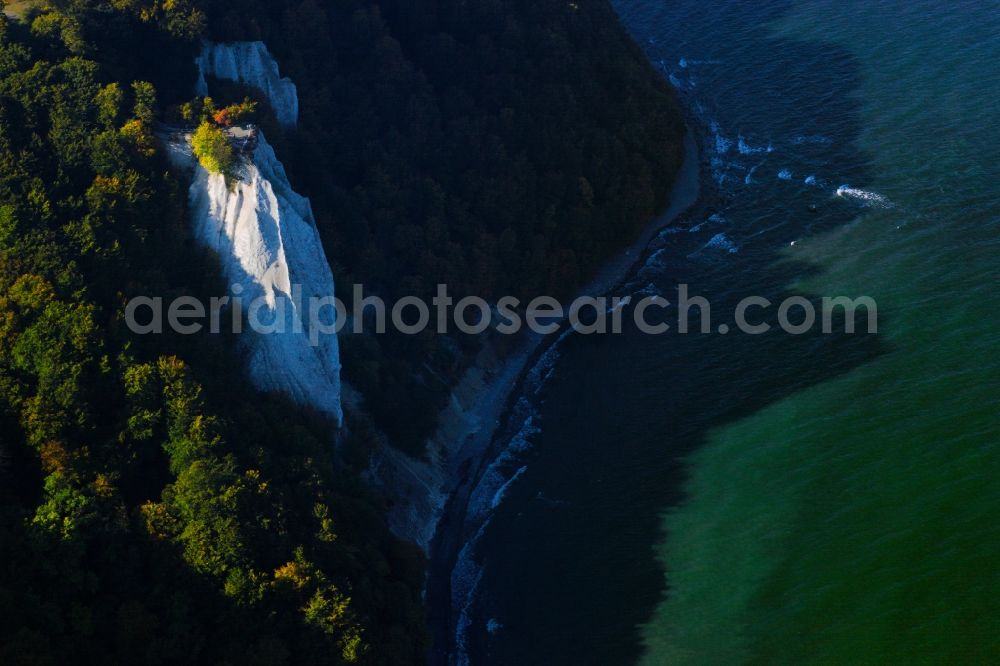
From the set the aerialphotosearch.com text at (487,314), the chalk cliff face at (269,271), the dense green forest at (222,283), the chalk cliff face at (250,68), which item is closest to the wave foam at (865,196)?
the aerialphotosearch.com text at (487,314)

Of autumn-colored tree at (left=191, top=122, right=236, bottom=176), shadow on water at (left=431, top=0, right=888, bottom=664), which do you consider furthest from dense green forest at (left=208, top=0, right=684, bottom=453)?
autumn-colored tree at (left=191, top=122, right=236, bottom=176)

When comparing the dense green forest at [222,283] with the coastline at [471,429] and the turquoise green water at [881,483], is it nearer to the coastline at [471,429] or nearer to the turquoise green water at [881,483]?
the coastline at [471,429]

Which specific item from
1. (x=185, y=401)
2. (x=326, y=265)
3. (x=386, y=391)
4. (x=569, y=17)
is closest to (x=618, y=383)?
(x=386, y=391)

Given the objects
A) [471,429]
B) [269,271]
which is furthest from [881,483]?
[269,271]

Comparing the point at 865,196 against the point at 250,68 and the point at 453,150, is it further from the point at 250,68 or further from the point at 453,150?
the point at 250,68

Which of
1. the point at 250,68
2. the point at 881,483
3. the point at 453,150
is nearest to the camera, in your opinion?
the point at 881,483

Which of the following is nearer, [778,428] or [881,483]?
[881,483]
